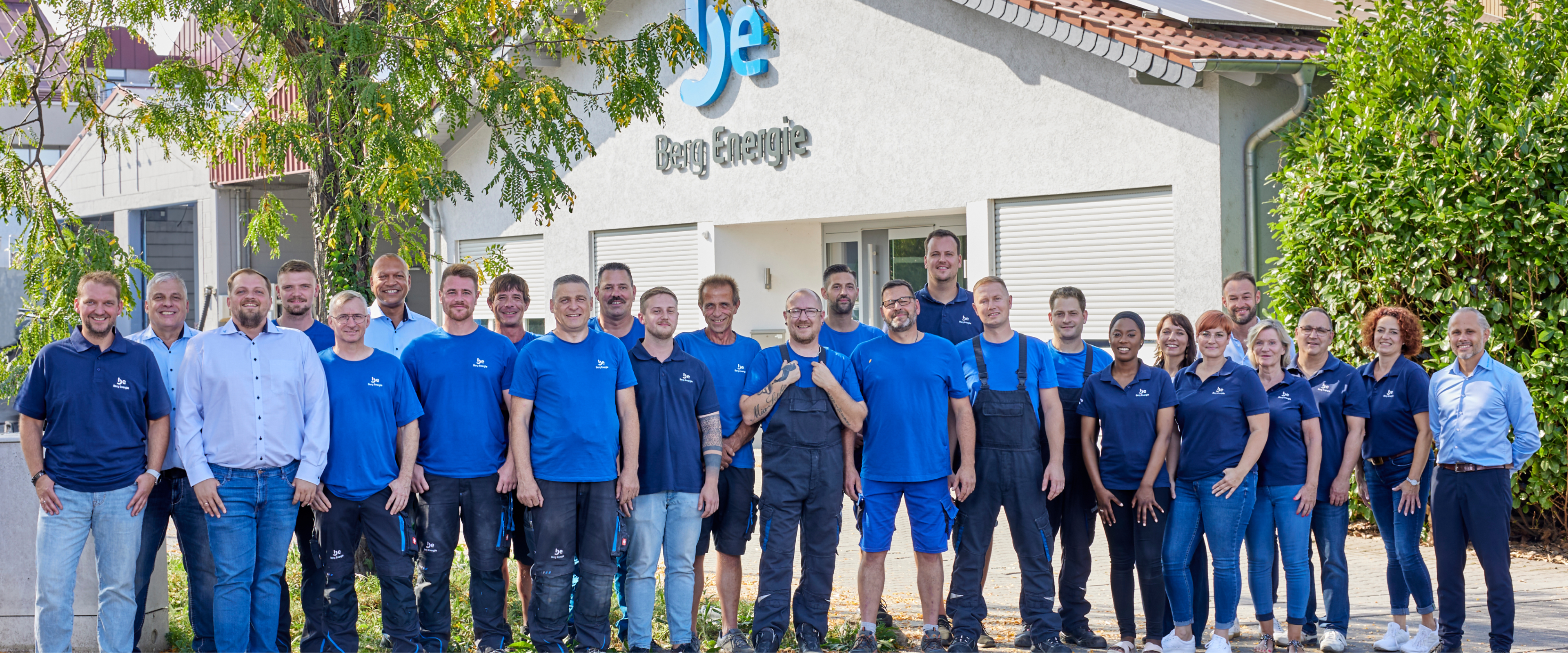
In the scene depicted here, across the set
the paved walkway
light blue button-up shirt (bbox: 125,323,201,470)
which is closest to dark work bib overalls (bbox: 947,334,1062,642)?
the paved walkway

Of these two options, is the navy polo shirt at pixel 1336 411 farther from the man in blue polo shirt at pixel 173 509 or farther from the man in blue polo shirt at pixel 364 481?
the man in blue polo shirt at pixel 173 509

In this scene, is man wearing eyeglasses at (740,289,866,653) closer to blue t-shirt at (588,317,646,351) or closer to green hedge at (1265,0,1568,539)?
blue t-shirt at (588,317,646,351)

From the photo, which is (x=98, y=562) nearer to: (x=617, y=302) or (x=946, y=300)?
(x=617, y=302)

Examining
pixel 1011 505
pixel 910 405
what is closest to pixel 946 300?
pixel 910 405

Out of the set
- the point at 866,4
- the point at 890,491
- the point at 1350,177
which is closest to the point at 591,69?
the point at 866,4

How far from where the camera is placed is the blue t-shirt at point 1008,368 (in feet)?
21.5

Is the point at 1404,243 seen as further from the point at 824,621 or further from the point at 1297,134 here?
the point at 824,621

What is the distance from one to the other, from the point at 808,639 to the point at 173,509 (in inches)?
118

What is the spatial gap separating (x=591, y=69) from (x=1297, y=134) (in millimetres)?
8979

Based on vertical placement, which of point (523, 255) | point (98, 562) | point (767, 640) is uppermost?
point (523, 255)

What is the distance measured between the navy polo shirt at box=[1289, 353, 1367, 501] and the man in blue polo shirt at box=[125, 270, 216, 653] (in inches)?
206

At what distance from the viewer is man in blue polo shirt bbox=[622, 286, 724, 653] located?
623 cm

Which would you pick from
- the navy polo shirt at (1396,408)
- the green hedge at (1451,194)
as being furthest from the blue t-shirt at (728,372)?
the green hedge at (1451,194)

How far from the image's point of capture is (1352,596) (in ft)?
25.2
